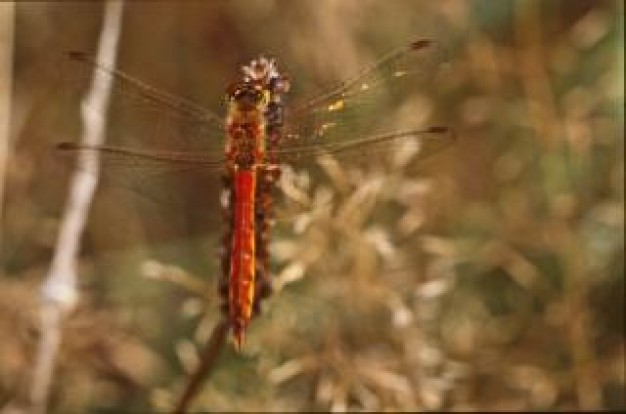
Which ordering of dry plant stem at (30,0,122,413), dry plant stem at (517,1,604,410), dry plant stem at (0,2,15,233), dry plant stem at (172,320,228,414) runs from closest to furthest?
1. dry plant stem at (172,320,228,414)
2. dry plant stem at (30,0,122,413)
3. dry plant stem at (517,1,604,410)
4. dry plant stem at (0,2,15,233)

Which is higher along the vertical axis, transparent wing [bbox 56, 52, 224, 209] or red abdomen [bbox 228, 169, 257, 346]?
transparent wing [bbox 56, 52, 224, 209]

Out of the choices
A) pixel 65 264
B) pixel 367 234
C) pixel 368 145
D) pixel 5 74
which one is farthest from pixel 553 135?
pixel 5 74

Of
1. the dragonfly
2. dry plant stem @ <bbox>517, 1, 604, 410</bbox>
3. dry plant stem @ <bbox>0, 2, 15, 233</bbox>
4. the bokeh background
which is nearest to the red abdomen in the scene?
the dragonfly

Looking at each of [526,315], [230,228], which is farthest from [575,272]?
[230,228]

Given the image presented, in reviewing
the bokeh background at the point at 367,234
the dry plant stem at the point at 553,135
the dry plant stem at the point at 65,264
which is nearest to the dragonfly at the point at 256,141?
the bokeh background at the point at 367,234

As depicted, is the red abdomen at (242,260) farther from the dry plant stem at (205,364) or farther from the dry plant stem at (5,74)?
the dry plant stem at (5,74)

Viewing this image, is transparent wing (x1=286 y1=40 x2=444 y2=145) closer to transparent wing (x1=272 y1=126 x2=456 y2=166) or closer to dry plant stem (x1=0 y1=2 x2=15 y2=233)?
transparent wing (x1=272 y1=126 x2=456 y2=166)
